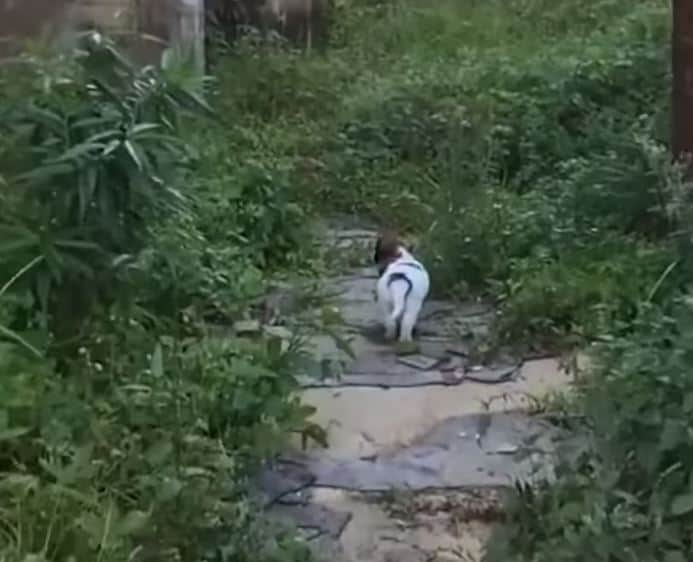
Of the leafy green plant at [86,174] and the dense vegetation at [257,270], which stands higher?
the leafy green plant at [86,174]

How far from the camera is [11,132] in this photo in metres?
3.94

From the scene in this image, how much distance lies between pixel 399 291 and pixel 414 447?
3.30ft

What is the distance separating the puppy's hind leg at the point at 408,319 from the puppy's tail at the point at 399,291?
2 cm

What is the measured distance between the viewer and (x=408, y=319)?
523 centimetres

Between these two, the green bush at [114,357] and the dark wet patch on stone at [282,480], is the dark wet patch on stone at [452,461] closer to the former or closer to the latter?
the dark wet patch on stone at [282,480]

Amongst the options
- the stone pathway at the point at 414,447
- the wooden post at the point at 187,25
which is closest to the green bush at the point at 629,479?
the stone pathway at the point at 414,447

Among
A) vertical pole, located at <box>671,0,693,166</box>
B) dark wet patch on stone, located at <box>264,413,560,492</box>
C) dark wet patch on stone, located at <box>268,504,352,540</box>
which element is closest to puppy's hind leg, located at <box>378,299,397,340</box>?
dark wet patch on stone, located at <box>264,413,560,492</box>

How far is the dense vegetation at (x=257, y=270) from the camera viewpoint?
310cm

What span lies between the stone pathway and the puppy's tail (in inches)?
4.9

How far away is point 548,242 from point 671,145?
56 cm

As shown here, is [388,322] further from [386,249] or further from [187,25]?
[187,25]

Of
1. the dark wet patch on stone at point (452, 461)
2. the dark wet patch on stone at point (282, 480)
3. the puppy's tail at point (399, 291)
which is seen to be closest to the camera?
the dark wet patch on stone at point (282, 480)

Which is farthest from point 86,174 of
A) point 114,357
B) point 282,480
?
point 282,480

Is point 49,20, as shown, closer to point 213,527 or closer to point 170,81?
point 170,81
